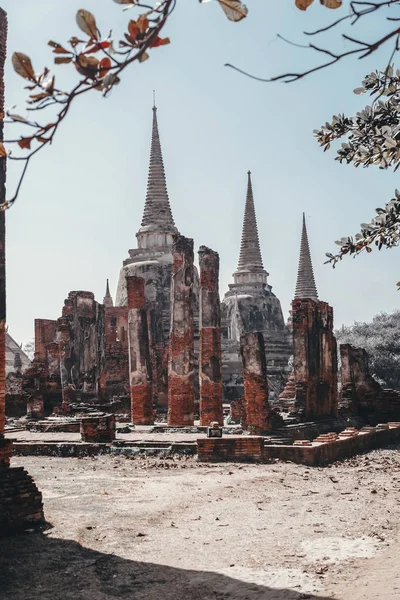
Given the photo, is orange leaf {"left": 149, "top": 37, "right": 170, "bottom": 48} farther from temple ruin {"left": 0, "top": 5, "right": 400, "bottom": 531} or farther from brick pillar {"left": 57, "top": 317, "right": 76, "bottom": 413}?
brick pillar {"left": 57, "top": 317, "right": 76, "bottom": 413}

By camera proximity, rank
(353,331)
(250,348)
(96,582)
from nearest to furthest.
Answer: (96,582), (250,348), (353,331)

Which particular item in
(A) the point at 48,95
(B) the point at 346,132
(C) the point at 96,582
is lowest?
(C) the point at 96,582

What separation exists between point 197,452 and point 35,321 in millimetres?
19558

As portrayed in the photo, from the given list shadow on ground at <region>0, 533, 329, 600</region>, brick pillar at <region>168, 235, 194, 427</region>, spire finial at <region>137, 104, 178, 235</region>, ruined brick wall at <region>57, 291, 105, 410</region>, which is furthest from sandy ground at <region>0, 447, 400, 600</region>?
spire finial at <region>137, 104, 178, 235</region>

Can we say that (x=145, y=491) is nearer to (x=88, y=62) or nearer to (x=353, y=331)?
(x=88, y=62)

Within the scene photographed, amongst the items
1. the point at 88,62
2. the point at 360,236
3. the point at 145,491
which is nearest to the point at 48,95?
the point at 88,62

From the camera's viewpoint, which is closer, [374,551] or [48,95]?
[48,95]

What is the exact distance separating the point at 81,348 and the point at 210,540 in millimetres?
16842

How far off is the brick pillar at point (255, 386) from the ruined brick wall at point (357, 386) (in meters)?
4.82

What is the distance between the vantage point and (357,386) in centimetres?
2022

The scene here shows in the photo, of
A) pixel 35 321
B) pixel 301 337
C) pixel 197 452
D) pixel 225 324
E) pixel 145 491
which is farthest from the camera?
pixel 225 324

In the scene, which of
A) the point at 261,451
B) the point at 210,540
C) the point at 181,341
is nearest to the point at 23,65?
the point at 210,540

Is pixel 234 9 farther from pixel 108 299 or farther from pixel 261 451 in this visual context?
pixel 108 299

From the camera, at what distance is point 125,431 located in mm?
16297
